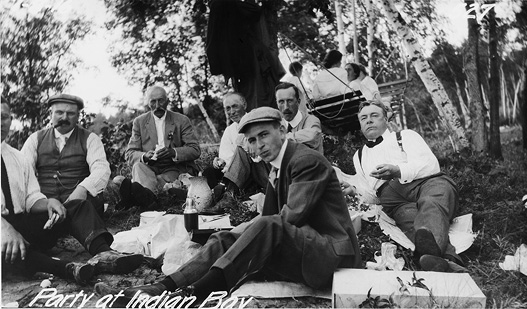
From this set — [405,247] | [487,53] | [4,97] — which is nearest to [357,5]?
[487,53]

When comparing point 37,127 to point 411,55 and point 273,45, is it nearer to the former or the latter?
point 273,45

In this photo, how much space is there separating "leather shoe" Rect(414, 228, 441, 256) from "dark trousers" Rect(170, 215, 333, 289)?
0.67 metres

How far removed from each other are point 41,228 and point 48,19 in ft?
5.09

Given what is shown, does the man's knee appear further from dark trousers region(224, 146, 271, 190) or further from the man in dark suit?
the man in dark suit

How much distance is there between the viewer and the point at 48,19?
155 inches

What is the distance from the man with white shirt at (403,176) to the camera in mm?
3549

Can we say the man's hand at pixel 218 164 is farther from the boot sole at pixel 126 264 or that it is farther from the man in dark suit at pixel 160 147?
the boot sole at pixel 126 264

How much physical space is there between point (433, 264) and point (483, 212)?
35.6 inches

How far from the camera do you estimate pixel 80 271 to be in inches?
131

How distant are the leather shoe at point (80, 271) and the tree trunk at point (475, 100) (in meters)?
3.08

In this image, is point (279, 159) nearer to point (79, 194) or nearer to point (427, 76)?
point (79, 194)

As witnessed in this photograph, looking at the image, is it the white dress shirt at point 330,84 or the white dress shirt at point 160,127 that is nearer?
the white dress shirt at point 330,84

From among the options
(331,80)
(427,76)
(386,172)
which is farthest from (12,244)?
(427,76)

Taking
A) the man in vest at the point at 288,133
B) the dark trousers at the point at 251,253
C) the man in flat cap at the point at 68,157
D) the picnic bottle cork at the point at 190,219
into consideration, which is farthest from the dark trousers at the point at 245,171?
the dark trousers at the point at 251,253
